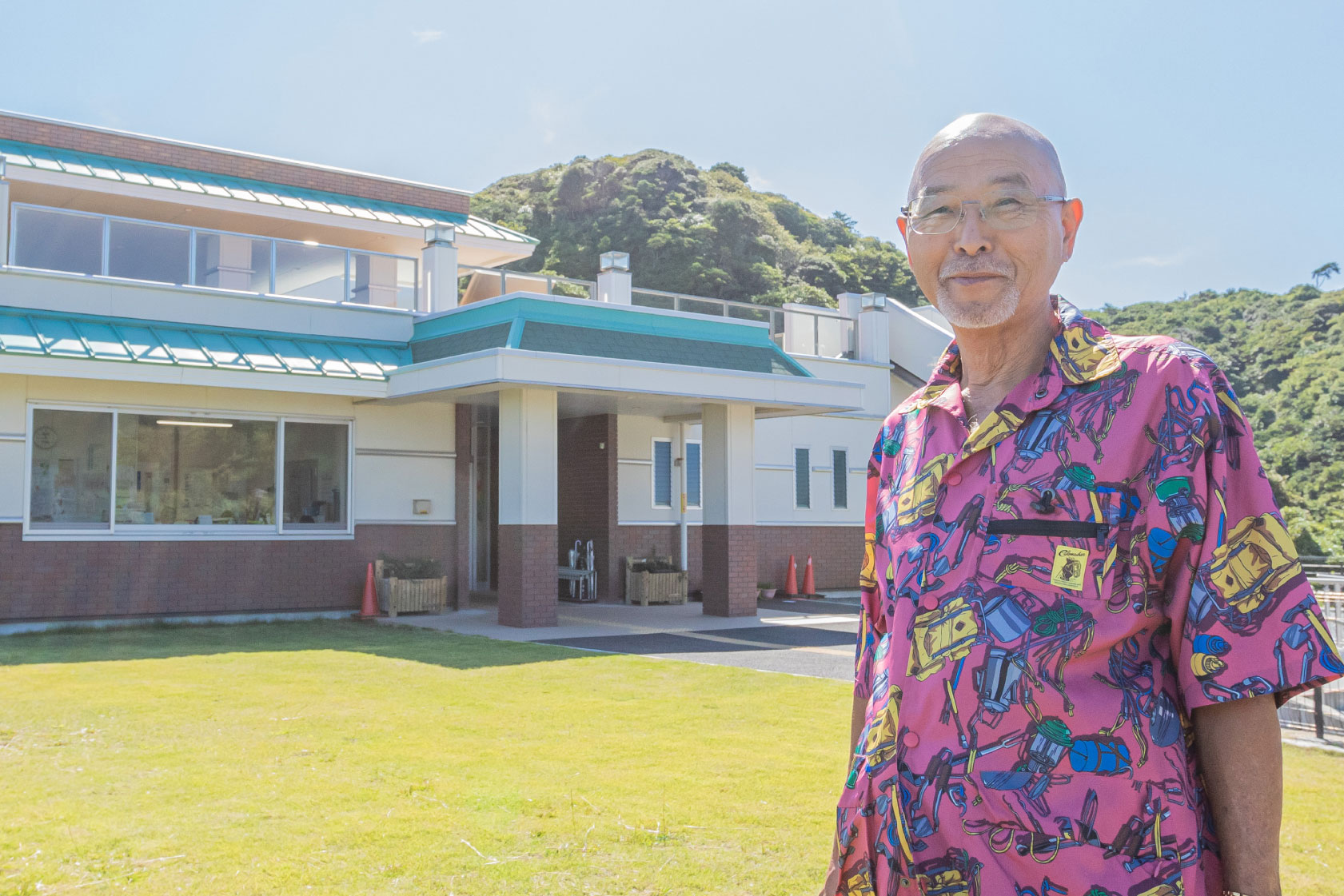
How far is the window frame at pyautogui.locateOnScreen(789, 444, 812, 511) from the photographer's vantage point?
24703mm

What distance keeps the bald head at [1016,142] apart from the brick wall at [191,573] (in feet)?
55.3

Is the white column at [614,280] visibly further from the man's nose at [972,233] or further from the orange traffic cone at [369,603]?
the man's nose at [972,233]

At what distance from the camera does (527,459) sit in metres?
16.9

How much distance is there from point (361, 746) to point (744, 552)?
11.6 m

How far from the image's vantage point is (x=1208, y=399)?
6.16 feet

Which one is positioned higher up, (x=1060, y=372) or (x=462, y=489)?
(x=462, y=489)

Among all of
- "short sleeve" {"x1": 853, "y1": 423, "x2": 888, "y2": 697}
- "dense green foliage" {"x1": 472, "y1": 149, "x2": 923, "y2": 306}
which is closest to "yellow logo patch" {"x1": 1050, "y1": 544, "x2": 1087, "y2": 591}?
"short sleeve" {"x1": 853, "y1": 423, "x2": 888, "y2": 697}

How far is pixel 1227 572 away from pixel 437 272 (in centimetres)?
1944

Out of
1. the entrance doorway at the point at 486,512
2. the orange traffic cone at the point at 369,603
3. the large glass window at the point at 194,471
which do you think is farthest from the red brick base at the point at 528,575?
the entrance doorway at the point at 486,512

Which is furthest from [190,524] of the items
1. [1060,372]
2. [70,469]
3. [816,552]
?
[1060,372]

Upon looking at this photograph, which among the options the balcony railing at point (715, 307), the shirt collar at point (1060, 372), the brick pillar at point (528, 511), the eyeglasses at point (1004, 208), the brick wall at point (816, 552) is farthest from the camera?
the brick wall at point (816, 552)

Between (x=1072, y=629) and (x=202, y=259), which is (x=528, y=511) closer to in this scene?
(x=202, y=259)

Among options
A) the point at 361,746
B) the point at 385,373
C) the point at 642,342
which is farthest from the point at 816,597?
the point at 361,746

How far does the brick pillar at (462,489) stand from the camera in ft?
65.3
